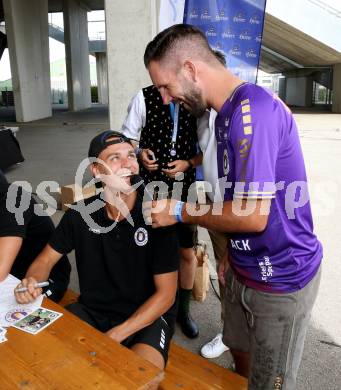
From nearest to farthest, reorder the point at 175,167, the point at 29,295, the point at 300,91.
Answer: the point at 29,295, the point at 175,167, the point at 300,91

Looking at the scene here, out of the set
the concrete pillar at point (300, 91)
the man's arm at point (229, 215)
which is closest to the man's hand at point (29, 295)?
the man's arm at point (229, 215)

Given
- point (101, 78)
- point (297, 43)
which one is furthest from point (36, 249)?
point (101, 78)

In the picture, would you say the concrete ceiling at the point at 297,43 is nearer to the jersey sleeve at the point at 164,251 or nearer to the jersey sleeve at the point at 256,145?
the jersey sleeve at the point at 164,251

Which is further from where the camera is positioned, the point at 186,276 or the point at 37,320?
the point at 186,276

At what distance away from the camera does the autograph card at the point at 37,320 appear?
1.56 metres

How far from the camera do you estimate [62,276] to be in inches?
94.5

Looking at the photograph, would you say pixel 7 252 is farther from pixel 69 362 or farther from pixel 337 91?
pixel 337 91

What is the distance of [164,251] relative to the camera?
1.91 metres

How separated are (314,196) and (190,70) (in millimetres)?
5278

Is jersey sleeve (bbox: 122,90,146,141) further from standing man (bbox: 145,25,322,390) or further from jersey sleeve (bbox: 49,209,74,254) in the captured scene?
standing man (bbox: 145,25,322,390)

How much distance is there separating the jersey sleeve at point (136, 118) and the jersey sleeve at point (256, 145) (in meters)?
1.55

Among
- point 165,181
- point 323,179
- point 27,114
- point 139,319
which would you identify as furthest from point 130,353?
point 27,114

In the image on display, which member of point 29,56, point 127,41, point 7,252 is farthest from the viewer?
point 29,56

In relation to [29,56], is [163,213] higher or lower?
lower
